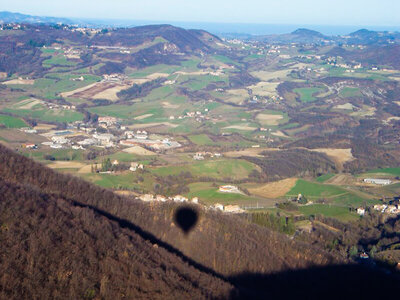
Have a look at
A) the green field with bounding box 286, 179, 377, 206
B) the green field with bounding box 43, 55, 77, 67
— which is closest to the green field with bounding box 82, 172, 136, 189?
the green field with bounding box 286, 179, 377, 206

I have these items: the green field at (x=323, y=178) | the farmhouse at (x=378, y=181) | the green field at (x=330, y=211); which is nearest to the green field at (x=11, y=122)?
the green field at (x=323, y=178)

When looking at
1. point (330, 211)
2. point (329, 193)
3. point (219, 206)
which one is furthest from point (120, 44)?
point (330, 211)

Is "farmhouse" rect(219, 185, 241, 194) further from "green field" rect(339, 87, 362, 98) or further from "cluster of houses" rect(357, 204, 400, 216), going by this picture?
"green field" rect(339, 87, 362, 98)

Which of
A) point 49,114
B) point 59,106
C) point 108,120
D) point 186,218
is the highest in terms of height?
point 186,218

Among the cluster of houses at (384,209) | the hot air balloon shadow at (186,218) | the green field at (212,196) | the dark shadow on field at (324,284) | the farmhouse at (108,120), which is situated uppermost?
the hot air balloon shadow at (186,218)

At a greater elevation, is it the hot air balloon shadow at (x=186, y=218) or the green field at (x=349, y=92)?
the hot air balloon shadow at (x=186, y=218)

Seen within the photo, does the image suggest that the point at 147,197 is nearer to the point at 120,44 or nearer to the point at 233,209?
the point at 233,209

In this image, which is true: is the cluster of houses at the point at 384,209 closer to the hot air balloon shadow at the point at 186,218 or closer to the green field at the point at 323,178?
the green field at the point at 323,178
